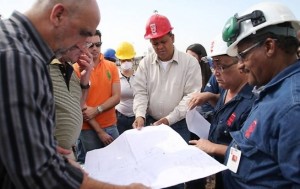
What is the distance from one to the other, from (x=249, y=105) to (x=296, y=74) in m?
0.56

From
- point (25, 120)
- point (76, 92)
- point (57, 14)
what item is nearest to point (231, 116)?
point (76, 92)

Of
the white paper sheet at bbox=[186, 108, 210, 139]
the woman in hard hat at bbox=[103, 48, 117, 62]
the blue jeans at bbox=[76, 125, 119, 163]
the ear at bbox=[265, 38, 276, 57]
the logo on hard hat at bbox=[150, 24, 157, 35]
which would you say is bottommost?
the blue jeans at bbox=[76, 125, 119, 163]

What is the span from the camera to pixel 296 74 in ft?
4.64

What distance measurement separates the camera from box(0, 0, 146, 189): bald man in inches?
35.7

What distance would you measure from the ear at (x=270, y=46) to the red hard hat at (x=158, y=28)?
1715 millimetres

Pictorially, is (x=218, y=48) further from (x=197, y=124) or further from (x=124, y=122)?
(x=124, y=122)

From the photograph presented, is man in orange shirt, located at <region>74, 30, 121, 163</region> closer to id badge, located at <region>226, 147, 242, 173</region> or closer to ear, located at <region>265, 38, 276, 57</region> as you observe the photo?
id badge, located at <region>226, 147, 242, 173</region>

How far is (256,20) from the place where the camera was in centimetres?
158

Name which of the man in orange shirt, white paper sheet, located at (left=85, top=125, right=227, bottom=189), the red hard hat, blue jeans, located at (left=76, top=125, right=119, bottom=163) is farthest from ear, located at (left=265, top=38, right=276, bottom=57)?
blue jeans, located at (left=76, top=125, right=119, bottom=163)

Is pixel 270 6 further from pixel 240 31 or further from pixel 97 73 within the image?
pixel 97 73

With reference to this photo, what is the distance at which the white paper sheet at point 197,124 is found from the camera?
235 cm

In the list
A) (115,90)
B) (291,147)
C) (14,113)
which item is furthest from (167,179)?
(115,90)

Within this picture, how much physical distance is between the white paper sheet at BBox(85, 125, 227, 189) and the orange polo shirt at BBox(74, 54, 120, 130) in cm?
143

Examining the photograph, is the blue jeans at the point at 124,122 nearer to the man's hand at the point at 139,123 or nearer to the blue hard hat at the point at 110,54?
the man's hand at the point at 139,123
